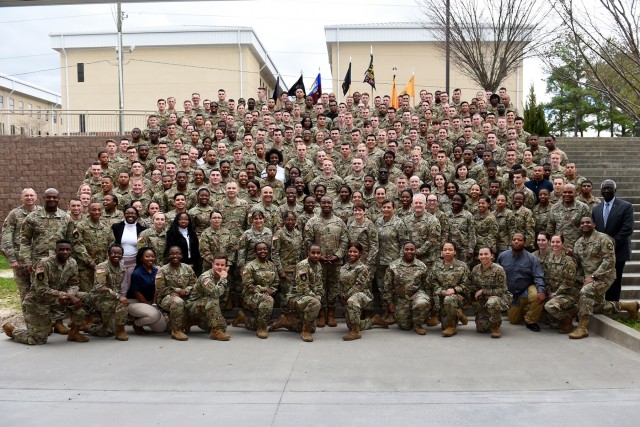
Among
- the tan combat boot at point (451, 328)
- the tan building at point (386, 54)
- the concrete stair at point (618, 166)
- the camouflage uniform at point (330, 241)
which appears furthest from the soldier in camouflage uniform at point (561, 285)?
the tan building at point (386, 54)

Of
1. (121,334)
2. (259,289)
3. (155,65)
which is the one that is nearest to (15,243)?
(121,334)

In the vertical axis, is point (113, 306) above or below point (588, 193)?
below

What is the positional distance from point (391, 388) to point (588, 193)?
18.1ft

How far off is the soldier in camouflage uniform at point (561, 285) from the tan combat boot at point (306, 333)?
3128 millimetres

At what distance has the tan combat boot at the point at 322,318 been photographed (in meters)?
8.84

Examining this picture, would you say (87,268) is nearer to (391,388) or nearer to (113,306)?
(113,306)

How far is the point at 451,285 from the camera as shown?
8.50 m

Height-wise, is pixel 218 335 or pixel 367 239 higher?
pixel 367 239

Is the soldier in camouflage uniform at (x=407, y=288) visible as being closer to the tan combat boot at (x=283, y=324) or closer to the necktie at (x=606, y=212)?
the tan combat boot at (x=283, y=324)

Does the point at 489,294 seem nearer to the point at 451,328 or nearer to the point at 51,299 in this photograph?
the point at 451,328

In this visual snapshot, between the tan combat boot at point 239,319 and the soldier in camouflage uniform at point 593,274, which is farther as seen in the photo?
the tan combat boot at point 239,319

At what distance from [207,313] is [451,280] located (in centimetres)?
329

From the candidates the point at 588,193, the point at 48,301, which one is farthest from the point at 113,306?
the point at 588,193

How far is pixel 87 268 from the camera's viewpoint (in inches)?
341
